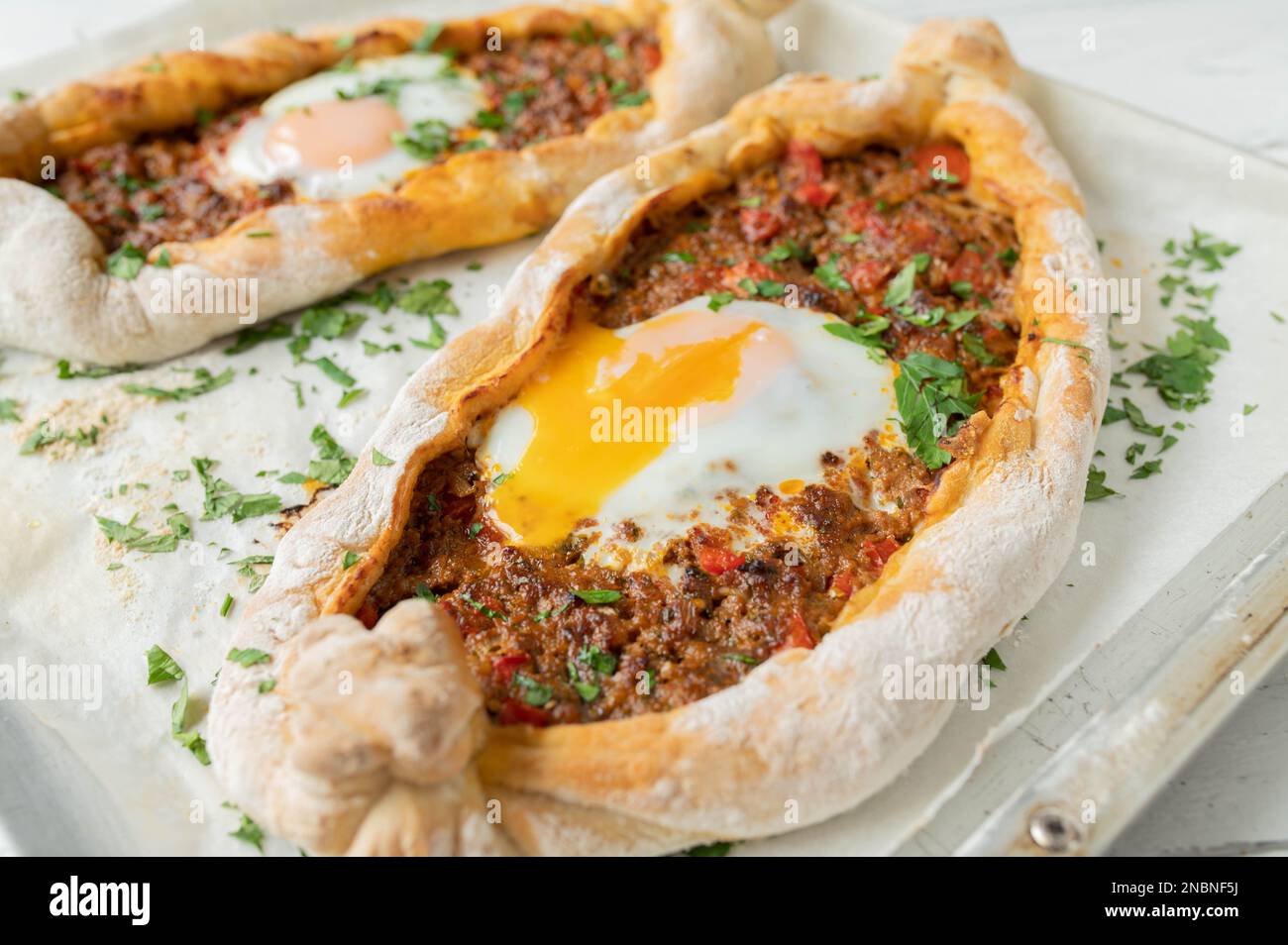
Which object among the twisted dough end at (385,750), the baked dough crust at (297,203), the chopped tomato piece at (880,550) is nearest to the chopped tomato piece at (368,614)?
the twisted dough end at (385,750)

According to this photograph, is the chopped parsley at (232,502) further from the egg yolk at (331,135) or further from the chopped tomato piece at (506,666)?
the egg yolk at (331,135)

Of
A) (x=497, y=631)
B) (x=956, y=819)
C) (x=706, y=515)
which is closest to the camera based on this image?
(x=956, y=819)

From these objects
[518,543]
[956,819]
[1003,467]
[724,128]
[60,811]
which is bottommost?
[60,811]

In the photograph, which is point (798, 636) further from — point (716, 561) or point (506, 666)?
point (506, 666)

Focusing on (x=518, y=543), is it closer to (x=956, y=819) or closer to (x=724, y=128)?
(x=956, y=819)
